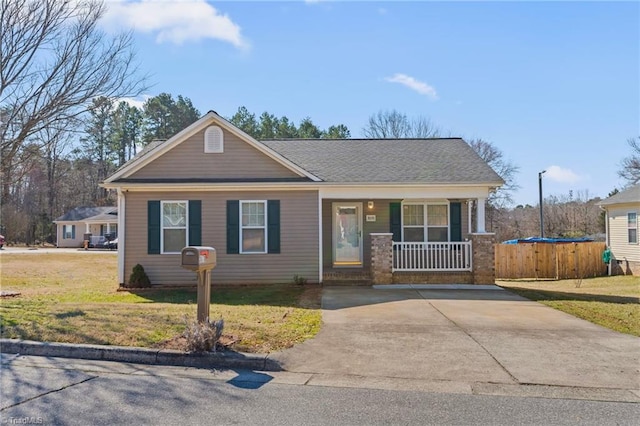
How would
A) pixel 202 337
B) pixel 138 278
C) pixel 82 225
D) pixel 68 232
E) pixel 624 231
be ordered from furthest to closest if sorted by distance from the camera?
1. pixel 68 232
2. pixel 82 225
3. pixel 624 231
4. pixel 138 278
5. pixel 202 337

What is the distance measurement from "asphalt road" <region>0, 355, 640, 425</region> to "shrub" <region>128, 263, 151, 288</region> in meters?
7.36

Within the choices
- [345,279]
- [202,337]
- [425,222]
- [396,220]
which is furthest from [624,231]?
[202,337]

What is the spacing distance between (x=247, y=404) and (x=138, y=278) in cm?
915

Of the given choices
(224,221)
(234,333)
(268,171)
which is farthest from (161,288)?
(234,333)

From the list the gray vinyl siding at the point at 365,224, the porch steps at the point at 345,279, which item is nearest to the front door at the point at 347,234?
the gray vinyl siding at the point at 365,224

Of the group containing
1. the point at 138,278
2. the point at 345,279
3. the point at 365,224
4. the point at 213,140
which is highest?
the point at 213,140

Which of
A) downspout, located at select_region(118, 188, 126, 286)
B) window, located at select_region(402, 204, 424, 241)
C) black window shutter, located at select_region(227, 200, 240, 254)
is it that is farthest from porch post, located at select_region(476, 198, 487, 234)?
downspout, located at select_region(118, 188, 126, 286)

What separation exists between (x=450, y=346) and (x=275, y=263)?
7184 millimetres

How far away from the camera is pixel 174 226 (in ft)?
41.6

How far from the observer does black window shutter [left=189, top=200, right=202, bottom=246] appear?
12.6 m

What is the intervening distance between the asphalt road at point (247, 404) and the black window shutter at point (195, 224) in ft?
25.0

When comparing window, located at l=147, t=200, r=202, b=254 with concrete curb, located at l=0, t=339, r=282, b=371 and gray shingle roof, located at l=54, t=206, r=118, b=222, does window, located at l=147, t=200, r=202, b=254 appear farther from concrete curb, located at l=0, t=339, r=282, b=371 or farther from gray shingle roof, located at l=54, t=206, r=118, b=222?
gray shingle roof, located at l=54, t=206, r=118, b=222

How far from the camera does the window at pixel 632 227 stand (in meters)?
19.1

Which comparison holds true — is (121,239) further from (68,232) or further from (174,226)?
(68,232)
